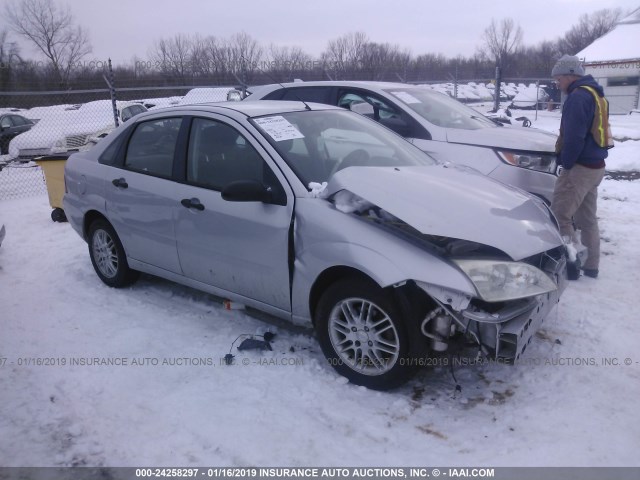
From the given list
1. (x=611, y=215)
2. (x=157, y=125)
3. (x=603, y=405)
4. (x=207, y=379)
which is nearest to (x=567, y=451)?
(x=603, y=405)

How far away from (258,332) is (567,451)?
2.24 meters

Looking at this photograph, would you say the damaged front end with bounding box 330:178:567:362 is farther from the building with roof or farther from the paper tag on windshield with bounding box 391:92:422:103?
the building with roof

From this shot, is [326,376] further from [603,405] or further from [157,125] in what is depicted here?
[157,125]

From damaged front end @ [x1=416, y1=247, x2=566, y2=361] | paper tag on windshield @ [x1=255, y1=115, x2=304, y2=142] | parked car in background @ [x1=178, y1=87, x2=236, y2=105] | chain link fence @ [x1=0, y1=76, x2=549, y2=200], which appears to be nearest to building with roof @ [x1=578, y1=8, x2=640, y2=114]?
chain link fence @ [x1=0, y1=76, x2=549, y2=200]

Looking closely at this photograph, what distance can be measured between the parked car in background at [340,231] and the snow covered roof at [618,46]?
94.1 feet

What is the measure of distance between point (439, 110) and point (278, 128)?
307 cm

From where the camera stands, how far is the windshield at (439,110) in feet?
20.0

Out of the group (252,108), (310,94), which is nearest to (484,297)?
(252,108)

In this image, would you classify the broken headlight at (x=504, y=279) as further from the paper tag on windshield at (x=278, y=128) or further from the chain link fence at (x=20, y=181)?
the chain link fence at (x=20, y=181)

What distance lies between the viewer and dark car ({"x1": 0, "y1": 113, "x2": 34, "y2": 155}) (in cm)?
1759

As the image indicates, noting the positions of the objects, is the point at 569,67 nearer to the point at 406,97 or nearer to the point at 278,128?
the point at 406,97

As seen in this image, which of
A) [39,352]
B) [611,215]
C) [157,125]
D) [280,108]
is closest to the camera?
[39,352]

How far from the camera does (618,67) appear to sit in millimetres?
26719

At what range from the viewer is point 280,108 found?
4.22 metres
